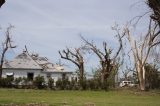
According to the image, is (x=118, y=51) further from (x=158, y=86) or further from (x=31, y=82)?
(x=31, y=82)

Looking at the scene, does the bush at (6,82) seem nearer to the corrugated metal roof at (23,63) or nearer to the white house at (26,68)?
the white house at (26,68)

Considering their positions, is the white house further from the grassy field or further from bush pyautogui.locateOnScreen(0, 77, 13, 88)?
the grassy field

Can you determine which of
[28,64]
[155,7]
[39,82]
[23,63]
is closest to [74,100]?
[155,7]

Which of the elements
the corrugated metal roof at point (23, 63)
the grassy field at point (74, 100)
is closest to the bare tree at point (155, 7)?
the grassy field at point (74, 100)

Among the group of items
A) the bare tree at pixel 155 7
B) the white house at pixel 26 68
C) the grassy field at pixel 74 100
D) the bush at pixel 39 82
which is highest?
the white house at pixel 26 68

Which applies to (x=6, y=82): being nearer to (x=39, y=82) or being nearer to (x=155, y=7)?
(x=39, y=82)

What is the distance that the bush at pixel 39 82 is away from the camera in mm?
47531

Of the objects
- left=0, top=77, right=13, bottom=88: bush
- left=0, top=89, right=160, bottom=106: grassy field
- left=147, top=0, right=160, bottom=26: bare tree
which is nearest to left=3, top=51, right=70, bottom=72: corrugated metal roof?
left=0, top=77, right=13, bottom=88: bush

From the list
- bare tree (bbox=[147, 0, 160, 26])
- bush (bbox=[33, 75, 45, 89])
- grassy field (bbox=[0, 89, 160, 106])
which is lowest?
grassy field (bbox=[0, 89, 160, 106])

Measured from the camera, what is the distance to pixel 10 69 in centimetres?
6856

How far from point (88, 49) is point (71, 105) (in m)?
46.5

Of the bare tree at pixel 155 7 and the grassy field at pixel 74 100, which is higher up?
the bare tree at pixel 155 7

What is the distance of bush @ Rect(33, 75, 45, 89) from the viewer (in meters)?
47.5

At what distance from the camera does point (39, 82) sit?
47719 millimetres
